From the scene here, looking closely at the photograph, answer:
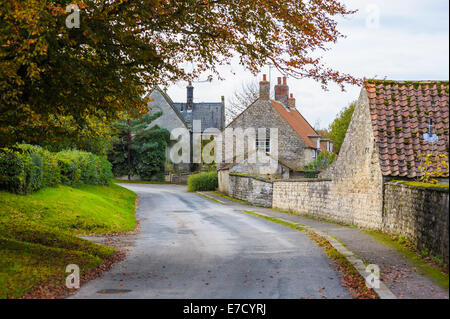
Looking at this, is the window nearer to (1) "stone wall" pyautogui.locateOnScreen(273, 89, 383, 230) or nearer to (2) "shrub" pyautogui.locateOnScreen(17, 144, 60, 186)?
(1) "stone wall" pyautogui.locateOnScreen(273, 89, 383, 230)

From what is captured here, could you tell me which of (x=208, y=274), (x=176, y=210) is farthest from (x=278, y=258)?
(x=176, y=210)

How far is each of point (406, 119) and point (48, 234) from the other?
11.4m

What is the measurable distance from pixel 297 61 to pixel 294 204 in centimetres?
1558

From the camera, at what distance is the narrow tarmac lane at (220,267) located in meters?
7.96

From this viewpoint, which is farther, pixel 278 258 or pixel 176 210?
pixel 176 210

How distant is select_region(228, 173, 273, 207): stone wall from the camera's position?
32.6 meters

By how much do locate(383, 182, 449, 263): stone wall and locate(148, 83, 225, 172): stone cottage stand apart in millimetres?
50817

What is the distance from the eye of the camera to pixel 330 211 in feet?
69.3

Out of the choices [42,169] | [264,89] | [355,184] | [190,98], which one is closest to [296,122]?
[264,89]

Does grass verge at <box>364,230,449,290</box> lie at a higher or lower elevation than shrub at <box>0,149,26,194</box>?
lower

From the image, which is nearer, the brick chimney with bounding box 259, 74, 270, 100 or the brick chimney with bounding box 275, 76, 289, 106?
the brick chimney with bounding box 259, 74, 270, 100

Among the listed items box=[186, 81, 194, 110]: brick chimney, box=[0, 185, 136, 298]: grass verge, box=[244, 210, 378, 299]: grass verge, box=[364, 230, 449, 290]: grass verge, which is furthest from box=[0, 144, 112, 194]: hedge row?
box=[186, 81, 194, 110]: brick chimney

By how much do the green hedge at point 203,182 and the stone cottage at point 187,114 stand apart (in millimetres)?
14633
